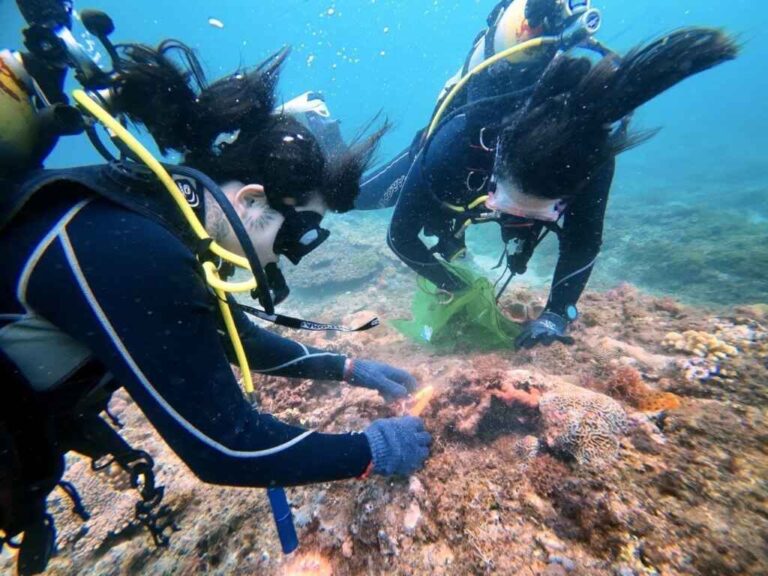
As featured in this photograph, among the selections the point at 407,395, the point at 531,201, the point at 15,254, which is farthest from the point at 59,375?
the point at 531,201

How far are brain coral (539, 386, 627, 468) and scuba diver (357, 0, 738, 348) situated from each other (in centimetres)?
135

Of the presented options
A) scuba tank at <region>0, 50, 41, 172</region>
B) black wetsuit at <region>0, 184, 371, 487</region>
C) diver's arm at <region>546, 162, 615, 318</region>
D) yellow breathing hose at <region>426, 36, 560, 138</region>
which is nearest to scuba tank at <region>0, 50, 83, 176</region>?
scuba tank at <region>0, 50, 41, 172</region>

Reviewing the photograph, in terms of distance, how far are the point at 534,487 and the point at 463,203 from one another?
2467 mm

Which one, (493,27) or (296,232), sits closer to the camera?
(296,232)

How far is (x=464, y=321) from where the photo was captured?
406 centimetres

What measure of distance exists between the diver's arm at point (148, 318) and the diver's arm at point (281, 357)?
1125 millimetres

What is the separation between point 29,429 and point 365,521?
1573 mm

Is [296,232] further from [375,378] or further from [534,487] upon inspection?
→ [534,487]

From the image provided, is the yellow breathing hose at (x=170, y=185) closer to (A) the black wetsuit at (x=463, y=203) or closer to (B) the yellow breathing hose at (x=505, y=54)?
(A) the black wetsuit at (x=463, y=203)

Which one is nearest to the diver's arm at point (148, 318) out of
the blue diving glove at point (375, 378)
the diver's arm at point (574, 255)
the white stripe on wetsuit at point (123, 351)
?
the white stripe on wetsuit at point (123, 351)

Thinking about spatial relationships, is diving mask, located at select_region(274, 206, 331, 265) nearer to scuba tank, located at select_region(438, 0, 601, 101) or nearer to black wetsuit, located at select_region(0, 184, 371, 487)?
black wetsuit, located at select_region(0, 184, 371, 487)

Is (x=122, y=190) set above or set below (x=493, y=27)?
below

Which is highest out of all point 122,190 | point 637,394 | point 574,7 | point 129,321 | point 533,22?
point 574,7

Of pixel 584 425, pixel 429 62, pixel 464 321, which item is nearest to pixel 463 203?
pixel 464 321
